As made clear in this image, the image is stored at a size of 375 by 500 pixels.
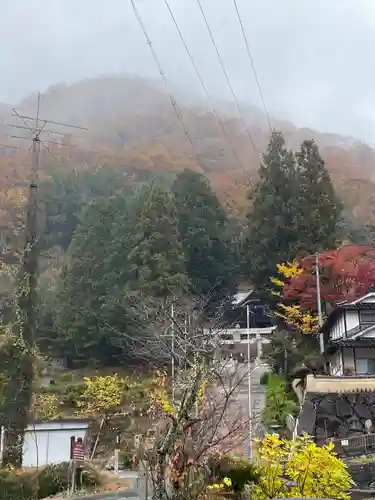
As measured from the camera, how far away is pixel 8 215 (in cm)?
5319

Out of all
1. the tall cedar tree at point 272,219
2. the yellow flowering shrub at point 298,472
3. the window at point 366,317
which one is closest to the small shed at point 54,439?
the yellow flowering shrub at point 298,472

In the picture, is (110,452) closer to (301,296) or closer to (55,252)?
(301,296)

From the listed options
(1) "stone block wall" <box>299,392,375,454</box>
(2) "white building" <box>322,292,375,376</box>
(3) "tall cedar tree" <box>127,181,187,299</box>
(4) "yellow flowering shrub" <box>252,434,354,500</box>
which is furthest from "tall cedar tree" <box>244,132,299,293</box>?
(4) "yellow flowering shrub" <box>252,434,354,500</box>

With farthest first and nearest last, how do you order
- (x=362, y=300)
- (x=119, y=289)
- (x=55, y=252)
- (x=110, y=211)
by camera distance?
(x=55, y=252) < (x=110, y=211) < (x=119, y=289) < (x=362, y=300)

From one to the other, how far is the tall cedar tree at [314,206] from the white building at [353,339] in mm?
6364

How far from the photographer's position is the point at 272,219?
37.0 metres

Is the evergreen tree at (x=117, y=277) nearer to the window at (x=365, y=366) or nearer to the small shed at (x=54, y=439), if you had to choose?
the small shed at (x=54, y=439)

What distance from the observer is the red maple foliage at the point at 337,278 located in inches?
1196

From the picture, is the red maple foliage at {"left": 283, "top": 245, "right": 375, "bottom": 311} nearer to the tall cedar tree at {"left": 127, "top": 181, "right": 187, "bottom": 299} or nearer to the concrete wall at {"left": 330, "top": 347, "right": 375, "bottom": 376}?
the concrete wall at {"left": 330, "top": 347, "right": 375, "bottom": 376}

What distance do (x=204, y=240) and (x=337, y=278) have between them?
38.7 ft

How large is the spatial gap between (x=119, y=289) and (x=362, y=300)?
47.7ft

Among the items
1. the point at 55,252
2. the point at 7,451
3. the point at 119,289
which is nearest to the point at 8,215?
the point at 55,252

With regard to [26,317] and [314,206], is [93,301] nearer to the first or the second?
[314,206]

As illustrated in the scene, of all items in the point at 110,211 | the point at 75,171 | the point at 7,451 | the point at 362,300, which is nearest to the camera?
the point at 7,451
